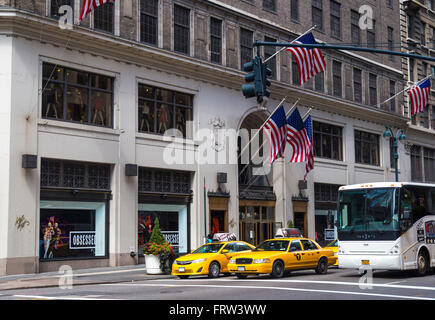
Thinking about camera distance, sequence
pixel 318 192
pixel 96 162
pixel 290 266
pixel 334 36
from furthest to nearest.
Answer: pixel 334 36
pixel 318 192
pixel 96 162
pixel 290 266

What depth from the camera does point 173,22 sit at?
3184cm

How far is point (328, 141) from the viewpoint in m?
42.7

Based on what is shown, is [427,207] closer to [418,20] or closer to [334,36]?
[334,36]

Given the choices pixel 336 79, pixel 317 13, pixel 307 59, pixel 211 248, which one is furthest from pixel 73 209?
pixel 317 13

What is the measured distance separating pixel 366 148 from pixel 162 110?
2140 cm

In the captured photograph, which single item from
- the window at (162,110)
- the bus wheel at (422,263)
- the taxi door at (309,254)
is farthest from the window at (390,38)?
the bus wheel at (422,263)

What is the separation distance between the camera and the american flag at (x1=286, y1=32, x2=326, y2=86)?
97.3 ft

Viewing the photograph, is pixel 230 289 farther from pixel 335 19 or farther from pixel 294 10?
pixel 335 19

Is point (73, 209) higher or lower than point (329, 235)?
higher

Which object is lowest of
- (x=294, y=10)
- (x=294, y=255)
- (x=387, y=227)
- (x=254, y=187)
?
(x=294, y=255)

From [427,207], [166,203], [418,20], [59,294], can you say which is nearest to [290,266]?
[427,207]

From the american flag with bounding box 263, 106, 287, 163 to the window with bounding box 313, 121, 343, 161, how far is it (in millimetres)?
9976

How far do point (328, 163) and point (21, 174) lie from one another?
2346 cm

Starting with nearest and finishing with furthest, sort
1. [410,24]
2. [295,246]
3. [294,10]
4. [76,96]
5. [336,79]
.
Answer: [295,246], [76,96], [294,10], [336,79], [410,24]
